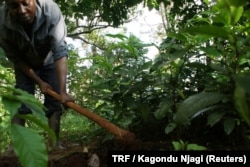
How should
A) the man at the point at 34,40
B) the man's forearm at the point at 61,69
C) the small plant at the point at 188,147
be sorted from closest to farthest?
the small plant at the point at 188,147 < the man at the point at 34,40 < the man's forearm at the point at 61,69

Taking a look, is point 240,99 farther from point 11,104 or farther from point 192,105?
point 11,104

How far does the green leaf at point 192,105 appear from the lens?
1.09 m

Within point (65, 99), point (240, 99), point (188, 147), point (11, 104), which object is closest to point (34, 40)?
point (65, 99)

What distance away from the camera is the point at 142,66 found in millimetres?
2303

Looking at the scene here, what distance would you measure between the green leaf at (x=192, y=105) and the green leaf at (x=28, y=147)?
402 mm

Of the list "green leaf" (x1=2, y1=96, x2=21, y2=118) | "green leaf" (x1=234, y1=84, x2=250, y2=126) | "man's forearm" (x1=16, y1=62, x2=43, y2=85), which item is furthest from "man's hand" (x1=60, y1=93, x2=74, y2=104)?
"green leaf" (x1=234, y1=84, x2=250, y2=126)

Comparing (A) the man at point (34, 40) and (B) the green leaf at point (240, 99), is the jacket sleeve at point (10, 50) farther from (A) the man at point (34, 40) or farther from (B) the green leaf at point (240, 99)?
(B) the green leaf at point (240, 99)

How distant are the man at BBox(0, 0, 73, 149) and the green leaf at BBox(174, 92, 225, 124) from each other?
1561 mm

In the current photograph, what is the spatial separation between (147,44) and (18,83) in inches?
55.0

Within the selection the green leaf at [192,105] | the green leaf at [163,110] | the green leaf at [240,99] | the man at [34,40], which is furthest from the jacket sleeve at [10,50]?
the green leaf at [240,99]

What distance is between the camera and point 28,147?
107 cm

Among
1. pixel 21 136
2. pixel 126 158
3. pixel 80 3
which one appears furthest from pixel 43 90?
pixel 80 3

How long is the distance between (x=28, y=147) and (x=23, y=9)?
1.89 m

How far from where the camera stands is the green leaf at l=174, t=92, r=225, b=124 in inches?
42.9
